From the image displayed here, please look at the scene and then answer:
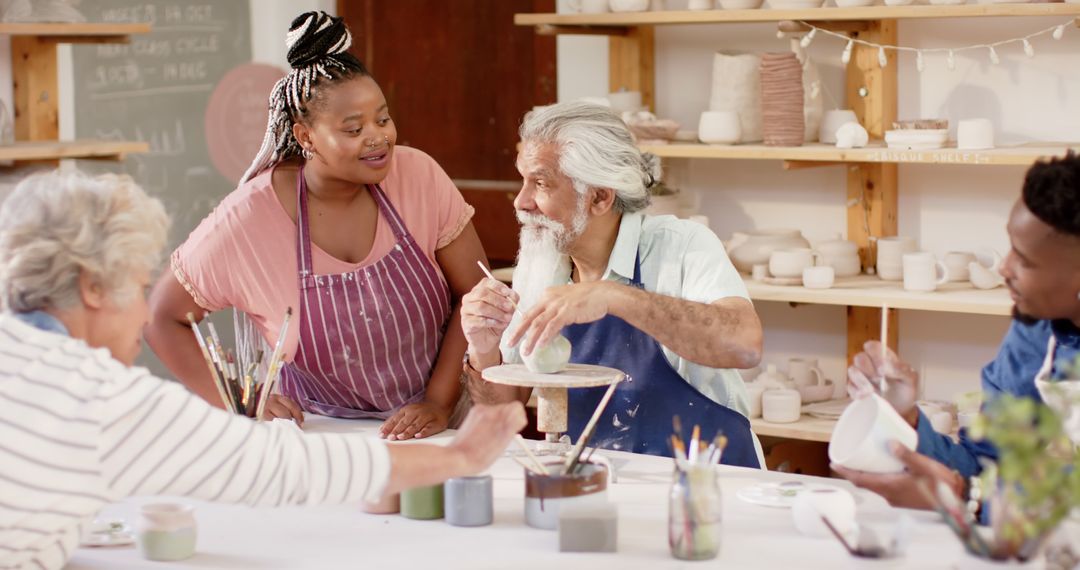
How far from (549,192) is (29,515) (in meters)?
1.29

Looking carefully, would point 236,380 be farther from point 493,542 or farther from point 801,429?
point 801,429

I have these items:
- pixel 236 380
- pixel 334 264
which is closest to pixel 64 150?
pixel 334 264

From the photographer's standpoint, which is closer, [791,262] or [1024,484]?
[1024,484]

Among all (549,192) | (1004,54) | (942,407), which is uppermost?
(1004,54)

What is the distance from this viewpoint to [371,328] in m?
2.93

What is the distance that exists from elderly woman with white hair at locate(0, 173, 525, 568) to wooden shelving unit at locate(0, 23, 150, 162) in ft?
7.70

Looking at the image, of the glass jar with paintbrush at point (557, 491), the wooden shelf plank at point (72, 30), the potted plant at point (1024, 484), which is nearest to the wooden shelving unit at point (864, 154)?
the wooden shelf plank at point (72, 30)

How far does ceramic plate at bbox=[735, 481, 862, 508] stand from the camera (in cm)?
223

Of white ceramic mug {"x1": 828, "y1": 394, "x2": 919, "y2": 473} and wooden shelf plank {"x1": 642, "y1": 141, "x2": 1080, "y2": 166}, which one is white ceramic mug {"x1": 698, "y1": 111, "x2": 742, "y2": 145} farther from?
white ceramic mug {"x1": 828, "y1": 394, "x2": 919, "y2": 473}

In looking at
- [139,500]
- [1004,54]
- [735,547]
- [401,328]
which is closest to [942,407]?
[1004,54]

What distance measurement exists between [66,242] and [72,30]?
2.53m

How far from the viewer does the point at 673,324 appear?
260 centimetres

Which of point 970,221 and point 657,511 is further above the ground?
point 970,221

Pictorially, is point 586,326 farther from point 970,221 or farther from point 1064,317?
point 970,221
